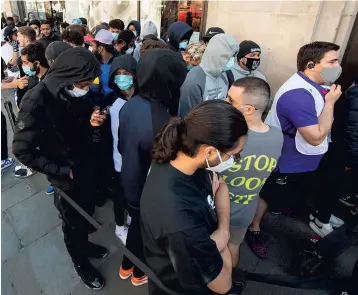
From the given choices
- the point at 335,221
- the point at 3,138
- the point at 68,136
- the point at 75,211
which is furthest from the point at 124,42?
the point at 335,221

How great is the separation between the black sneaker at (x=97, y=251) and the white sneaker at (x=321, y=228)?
8.00 ft

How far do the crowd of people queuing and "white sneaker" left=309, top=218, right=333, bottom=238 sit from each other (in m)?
0.01

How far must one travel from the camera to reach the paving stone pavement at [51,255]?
2.39m

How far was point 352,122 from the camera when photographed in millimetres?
2412

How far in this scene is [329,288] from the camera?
2.28 meters

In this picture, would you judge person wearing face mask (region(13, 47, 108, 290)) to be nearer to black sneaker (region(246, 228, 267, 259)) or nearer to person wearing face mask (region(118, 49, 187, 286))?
person wearing face mask (region(118, 49, 187, 286))

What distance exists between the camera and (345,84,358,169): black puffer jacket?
237 cm

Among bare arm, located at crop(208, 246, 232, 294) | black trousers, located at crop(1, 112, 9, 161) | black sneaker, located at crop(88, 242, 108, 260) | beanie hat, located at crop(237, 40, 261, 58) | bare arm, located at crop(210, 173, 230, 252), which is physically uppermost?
beanie hat, located at crop(237, 40, 261, 58)

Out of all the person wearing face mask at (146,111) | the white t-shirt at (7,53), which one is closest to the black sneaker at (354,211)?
the person wearing face mask at (146,111)

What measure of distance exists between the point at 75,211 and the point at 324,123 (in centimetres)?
220

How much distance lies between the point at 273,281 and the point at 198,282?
1449 millimetres

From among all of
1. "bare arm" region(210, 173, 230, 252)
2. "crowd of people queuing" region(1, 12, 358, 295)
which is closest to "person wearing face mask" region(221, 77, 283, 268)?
"crowd of people queuing" region(1, 12, 358, 295)

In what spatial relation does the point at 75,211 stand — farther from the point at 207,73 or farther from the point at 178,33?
the point at 178,33

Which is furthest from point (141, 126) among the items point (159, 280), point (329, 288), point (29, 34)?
point (29, 34)
